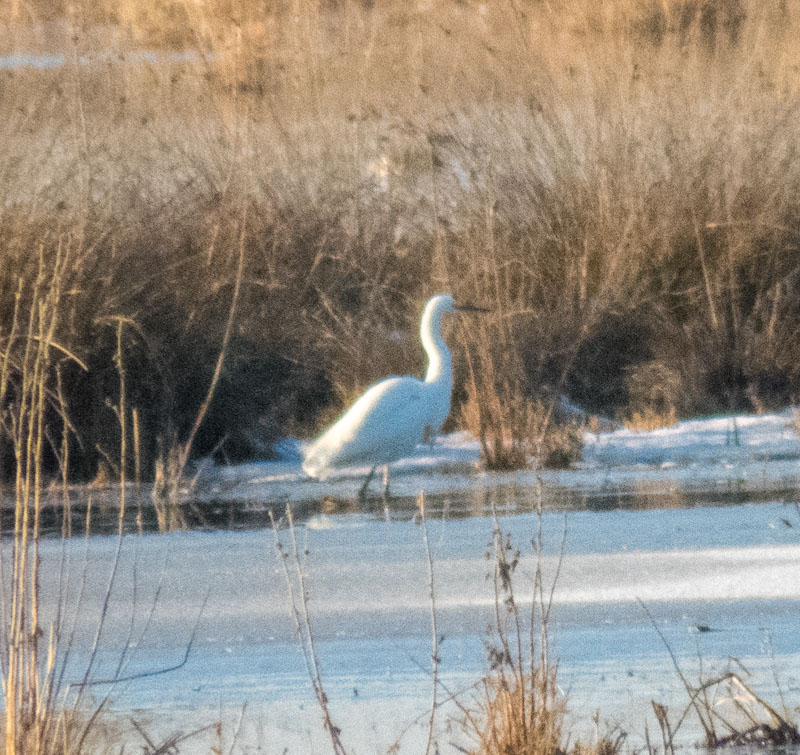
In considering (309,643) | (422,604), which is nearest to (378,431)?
(422,604)

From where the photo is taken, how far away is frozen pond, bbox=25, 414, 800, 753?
3275mm

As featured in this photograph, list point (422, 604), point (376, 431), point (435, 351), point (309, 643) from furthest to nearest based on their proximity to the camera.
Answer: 1. point (435, 351)
2. point (376, 431)
3. point (422, 604)
4. point (309, 643)

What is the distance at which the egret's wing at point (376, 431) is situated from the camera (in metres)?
7.99

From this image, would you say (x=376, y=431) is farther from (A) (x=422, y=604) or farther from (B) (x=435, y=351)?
(A) (x=422, y=604)

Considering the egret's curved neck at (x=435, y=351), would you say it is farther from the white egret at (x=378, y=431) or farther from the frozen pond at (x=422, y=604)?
the frozen pond at (x=422, y=604)

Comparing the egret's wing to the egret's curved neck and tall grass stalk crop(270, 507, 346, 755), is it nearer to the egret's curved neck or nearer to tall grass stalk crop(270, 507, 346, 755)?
the egret's curved neck

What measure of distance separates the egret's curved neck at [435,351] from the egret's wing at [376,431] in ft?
1.96

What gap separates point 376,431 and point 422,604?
343 cm

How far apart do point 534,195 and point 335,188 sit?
1.60 metres

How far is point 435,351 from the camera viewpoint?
920 cm

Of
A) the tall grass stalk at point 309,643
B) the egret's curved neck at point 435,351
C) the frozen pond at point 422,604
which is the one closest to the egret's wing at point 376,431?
the frozen pond at point 422,604

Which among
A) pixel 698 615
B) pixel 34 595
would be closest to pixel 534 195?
pixel 698 615

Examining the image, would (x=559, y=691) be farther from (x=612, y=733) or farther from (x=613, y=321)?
(x=613, y=321)

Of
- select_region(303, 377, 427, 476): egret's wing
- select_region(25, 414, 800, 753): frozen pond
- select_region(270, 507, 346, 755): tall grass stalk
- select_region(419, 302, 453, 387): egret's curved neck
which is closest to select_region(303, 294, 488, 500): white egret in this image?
select_region(303, 377, 427, 476): egret's wing
